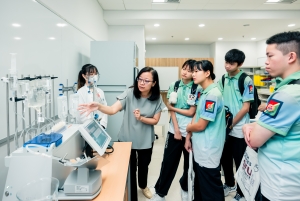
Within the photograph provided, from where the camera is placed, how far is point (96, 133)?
1164mm

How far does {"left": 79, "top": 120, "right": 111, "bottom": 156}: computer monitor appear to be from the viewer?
105cm

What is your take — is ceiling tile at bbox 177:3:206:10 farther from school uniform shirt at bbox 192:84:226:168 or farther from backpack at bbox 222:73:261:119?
school uniform shirt at bbox 192:84:226:168

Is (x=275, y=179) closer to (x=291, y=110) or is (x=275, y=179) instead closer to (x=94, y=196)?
(x=291, y=110)

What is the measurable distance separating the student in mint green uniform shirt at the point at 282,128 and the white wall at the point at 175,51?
7.55 metres

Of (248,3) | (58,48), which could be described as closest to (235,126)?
(58,48)

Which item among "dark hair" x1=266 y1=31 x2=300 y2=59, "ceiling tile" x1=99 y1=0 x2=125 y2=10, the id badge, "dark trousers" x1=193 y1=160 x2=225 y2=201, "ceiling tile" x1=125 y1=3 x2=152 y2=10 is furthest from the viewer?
"ceiling tile" x1=125 y1=3 x2=152 y2=10

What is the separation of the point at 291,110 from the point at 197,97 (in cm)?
109

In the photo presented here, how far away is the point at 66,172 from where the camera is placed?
50.4 inches

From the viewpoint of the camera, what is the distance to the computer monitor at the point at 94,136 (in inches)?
41.2

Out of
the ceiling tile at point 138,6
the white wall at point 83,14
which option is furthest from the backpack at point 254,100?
the ceiling tile at point 138,6

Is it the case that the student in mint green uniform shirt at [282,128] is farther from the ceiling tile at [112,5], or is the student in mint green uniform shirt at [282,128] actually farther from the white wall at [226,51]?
the white wall at [226,51]

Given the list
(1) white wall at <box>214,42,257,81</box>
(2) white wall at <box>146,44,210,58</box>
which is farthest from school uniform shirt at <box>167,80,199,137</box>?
(2) white wall at <box>146,44,210,58</box>

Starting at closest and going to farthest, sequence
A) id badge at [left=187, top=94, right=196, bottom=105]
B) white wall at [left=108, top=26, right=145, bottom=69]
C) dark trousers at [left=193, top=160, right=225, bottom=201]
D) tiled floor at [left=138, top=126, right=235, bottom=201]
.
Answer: dark trousers at [left=193, top=160, right=225, bottom=201]
id badge at [left=187, top=94, right=196, bottom=105]
tiled floor at [left=138, top=126, right=235, bottom=201]
white wall at [left=108, top=26, right=145, bottom=69]

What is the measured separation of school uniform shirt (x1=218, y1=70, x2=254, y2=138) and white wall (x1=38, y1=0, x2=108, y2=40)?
1948 millimetres
